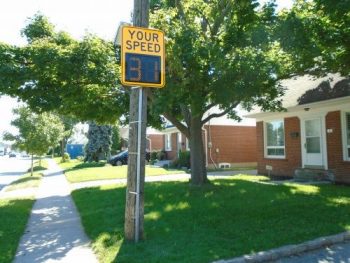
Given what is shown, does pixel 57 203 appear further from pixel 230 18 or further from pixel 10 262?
pixel 230 18

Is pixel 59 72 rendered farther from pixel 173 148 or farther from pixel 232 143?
pixel 173 148

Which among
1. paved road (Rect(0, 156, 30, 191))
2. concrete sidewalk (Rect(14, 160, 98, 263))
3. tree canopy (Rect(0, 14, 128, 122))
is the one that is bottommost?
concrete sidewalk (Rect(14, 160, 98, 263))

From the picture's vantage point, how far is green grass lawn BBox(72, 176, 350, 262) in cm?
644

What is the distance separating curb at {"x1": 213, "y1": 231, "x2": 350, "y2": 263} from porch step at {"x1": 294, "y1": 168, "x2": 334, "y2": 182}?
26.8 feet

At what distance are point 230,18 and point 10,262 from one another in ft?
28.3

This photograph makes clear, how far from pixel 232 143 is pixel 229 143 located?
25 cm

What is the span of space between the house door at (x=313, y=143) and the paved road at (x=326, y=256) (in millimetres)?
9369

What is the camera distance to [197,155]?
12914mm

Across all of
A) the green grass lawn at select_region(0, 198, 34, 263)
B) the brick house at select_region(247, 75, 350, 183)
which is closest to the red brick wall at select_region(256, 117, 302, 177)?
the brick house at select_region(247, 75, 350, 183)

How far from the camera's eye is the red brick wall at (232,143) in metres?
26.8

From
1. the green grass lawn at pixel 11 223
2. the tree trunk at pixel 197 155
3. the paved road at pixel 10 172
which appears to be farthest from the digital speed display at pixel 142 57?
the paved road at pixel 10 172

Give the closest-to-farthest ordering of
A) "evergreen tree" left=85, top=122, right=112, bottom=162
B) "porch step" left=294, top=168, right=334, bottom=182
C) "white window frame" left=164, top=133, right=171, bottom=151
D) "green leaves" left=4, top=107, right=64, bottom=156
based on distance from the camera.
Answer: "porch step" left=294, top=168, right=334, bottom=182 < "green leaves" left=4, top=107, right=64, bottom=156 < "white window frame" left=164, top=133, right=171, bottom=151 < "evergreen tree" left=85, top=122, right=112, bottom=162

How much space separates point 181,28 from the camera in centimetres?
985

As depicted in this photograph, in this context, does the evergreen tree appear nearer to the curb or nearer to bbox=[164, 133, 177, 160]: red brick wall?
bbox=[164, 133, 177, 160]: red brick wall
